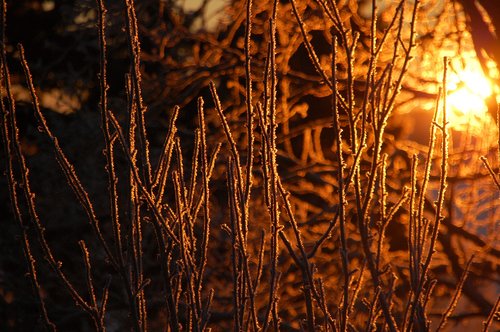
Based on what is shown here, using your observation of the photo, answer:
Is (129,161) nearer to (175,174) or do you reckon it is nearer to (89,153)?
(175,174)

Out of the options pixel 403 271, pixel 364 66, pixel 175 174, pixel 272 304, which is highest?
pixel 364 66

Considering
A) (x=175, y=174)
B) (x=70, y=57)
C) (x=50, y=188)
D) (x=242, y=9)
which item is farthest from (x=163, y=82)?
(x=175, y=174)

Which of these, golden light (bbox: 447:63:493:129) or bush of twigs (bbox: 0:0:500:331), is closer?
bush of twigs (bbox: 0:0:500:331)

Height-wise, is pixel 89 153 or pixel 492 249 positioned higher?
pixel 89 153

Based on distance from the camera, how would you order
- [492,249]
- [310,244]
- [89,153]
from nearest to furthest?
[492,249]
[310,244]
[89,153]

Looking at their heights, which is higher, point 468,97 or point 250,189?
point 468,97

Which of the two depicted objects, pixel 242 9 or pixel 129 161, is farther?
pixel 242 9

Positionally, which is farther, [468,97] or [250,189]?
[468,97]

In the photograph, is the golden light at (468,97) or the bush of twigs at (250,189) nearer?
the bush of twigs at (250,189)
